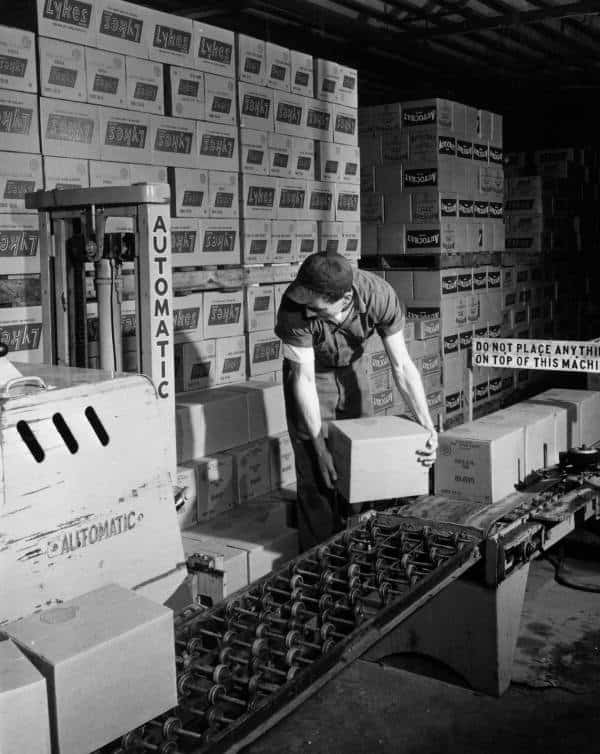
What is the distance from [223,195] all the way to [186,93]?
62 cm

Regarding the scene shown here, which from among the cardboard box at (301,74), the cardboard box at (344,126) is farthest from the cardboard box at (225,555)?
the cardboard box at (344,126)

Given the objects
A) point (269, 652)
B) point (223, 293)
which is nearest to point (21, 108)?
point (223, 293)

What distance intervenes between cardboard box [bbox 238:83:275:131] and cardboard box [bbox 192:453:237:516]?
6.69ft

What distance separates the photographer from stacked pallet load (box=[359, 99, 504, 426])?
7.47m

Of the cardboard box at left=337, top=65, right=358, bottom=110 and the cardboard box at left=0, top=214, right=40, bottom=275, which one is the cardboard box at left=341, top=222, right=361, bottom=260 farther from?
the cardboard box at left=0, top=214, right=40, bottom=275

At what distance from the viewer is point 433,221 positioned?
7562mm

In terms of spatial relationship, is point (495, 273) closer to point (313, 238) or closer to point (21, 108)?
point (313, 238)

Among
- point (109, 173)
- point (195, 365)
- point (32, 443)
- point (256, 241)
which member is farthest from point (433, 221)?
point (32, 443)

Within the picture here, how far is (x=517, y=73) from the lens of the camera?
11109mm

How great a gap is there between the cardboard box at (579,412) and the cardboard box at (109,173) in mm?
2763

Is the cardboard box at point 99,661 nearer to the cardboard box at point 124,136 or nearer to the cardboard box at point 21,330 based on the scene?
the cardboard box at point 21,330

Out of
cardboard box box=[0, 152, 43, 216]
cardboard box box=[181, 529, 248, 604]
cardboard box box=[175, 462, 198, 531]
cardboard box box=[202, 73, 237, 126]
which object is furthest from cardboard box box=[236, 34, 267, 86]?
cardboard box box=[181, 529, 248, 604]

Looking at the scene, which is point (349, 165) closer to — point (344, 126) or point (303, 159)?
point (344, 126)

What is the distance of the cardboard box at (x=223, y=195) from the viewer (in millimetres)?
5188
